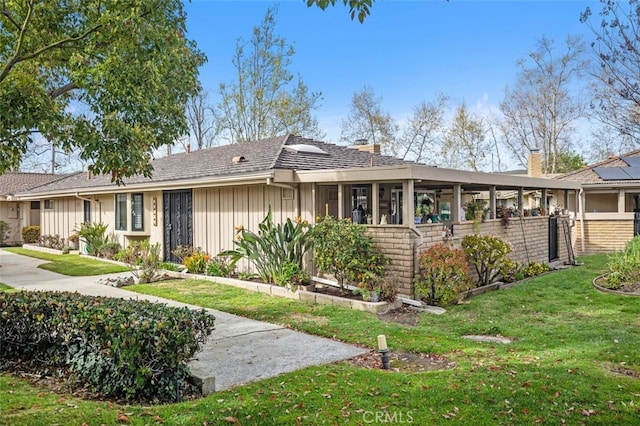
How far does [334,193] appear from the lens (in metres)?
10.9

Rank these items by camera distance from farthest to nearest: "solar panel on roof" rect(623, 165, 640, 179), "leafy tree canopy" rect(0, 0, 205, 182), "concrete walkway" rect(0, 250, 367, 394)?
"solar panel on roof" rect(623, 165, 640, 179) < "leafy tree canopy" rect(0, 0, 205, 182) < "concrete walkway" rect(0, 250, 367, 394)

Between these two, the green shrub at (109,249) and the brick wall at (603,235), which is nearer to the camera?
the green shrub at (109,249)

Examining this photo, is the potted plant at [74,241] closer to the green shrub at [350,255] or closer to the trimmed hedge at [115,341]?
the green shrub at [350,255]

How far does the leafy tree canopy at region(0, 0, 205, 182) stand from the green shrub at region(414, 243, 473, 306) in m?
5.22

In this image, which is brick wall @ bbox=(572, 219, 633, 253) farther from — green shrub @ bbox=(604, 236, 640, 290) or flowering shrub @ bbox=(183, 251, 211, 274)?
flowering shrub @ bbox=(183, 251, 211, 274)

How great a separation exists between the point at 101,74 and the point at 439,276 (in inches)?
260

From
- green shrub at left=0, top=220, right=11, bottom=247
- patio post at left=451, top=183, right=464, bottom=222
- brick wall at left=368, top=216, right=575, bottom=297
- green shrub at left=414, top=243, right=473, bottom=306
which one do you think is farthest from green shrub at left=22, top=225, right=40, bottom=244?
green shrub at left=414, top=243, right=473, bottom=306

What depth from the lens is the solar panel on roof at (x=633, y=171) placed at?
18641 mm

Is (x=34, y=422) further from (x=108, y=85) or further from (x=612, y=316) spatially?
(x=612, y=316)

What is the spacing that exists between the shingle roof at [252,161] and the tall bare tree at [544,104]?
19909 mm

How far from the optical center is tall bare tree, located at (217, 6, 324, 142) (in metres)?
27.2

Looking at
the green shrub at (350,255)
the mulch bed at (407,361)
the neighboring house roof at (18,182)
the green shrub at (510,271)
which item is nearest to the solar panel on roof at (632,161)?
the green shrub at (510,271)

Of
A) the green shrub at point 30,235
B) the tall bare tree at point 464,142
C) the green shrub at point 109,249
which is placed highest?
the tall bare tree at point 464,142

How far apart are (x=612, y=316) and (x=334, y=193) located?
19.5 ft
